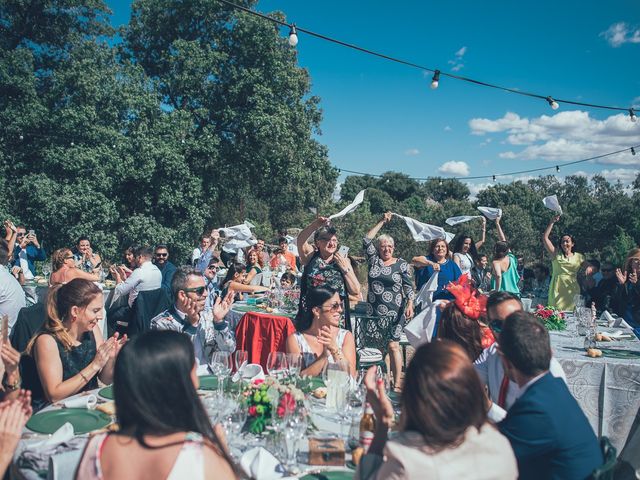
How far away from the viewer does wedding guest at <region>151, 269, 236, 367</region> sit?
4082 millimetres

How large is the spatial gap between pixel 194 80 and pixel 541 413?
17998mm

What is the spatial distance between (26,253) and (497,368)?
10334 millimetres

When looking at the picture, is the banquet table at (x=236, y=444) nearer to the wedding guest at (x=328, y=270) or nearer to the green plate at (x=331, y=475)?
the green plate at (x=331, y=475)

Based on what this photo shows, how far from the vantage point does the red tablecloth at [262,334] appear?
5.79 m

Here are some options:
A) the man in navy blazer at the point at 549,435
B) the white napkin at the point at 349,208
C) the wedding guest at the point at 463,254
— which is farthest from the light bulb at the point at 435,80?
the man in navy blazer at the point at 549,435

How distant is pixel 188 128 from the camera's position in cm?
1742

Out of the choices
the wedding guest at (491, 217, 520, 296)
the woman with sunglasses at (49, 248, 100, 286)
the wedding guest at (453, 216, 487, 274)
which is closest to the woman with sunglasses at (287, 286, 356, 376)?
the woman with sunglasses at (49, 248, 100, 286)

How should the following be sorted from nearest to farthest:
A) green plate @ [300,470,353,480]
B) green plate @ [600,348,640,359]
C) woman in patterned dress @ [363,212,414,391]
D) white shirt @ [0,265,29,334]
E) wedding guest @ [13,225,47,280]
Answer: green plate @ [300,470,353,480] → green plate @ [600,348,640,359] → white shirt @ [0,265,29,334] → woman in patterned dress @ [363,212,414,391] → wedding guest @ [13,225,47,280]

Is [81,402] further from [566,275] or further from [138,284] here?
[566,275]

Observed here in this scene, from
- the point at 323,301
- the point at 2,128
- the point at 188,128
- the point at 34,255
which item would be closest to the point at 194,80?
the point at 188,128

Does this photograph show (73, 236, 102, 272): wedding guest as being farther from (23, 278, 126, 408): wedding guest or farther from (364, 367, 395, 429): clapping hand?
(364, 367, 395, 429): clapping hand

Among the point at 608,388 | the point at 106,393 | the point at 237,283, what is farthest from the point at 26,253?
the point at 608,388

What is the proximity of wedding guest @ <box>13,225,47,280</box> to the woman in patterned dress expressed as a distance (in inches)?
287

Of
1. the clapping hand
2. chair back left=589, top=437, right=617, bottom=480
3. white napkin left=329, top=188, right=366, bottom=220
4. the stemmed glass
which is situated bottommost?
chair back left=589, top=437, right=617, bottom=480
